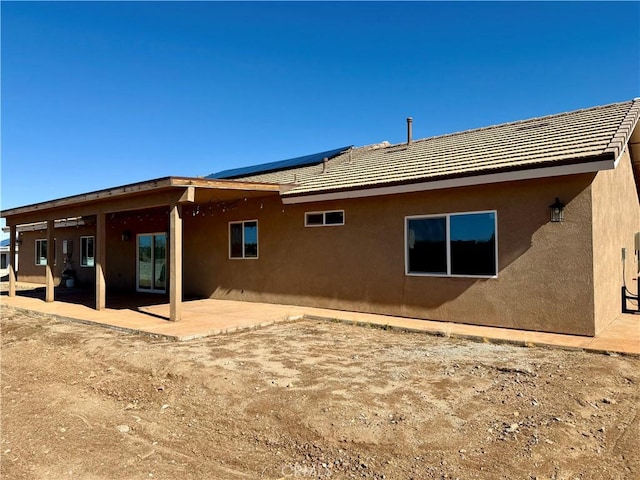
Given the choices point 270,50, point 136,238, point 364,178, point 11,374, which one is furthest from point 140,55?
point 11,374

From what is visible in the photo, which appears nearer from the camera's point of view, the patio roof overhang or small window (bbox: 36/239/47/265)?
the patio roof overhang

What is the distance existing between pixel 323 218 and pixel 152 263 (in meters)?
7.68

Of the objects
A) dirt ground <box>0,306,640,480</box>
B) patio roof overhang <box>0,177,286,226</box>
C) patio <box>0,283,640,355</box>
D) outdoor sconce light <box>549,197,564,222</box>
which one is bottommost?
dirt ground <box>0,306,640,480</box>

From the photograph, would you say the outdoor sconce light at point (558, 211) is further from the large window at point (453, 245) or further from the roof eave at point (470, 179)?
the large window at point (453, 245)

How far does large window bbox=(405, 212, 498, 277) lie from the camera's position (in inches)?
310

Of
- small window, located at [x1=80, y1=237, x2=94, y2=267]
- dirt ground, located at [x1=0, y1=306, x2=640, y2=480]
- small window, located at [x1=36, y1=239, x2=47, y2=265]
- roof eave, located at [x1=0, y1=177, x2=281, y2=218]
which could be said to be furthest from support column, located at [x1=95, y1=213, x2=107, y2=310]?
small window, located at [x1=36, y1=239, x2=47, y2=265]

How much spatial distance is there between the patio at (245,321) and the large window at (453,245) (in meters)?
1.10

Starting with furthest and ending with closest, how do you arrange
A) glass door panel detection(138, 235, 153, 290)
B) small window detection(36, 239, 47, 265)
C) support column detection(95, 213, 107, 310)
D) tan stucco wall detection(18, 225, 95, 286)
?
small window detection(36, 239, 47, 265) → tan stucco wall detection(18, 225, 95, 286) → glass door panel detection(138, 235, 153, 290) → support column detection(95, 213, 107, 310)

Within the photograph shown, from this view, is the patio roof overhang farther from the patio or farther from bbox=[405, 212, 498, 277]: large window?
bbox=[405, 212, 498, 277]: large window

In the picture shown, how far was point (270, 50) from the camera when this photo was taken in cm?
1609

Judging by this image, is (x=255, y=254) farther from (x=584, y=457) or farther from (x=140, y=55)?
(x=584, y=457)

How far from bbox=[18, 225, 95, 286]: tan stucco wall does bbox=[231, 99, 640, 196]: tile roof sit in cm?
1117

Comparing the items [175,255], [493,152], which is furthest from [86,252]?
[493,152]

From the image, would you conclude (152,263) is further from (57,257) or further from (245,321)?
(57,257)
